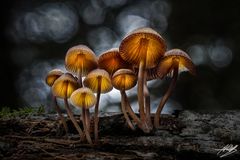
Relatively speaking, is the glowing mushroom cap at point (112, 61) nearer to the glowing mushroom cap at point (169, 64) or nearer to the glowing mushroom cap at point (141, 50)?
the glowing mushroom cap at point (141, 50)

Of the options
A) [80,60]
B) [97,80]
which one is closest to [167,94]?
[97,80]

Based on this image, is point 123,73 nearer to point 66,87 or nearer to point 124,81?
point 124,81

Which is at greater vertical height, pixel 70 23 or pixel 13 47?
pixel 70 23

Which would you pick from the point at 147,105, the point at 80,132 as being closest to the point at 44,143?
the point at 80,132

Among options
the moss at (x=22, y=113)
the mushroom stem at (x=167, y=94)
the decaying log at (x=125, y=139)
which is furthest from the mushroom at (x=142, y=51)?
the moss at (x=22, y=113)

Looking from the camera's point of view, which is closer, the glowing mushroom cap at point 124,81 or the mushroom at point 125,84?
the mushroom at point 125,84

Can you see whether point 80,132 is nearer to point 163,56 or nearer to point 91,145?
point 91,145

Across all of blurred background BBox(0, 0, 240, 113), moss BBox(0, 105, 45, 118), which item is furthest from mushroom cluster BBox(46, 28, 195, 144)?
blurred background BBox(0, 0, 240, 113)

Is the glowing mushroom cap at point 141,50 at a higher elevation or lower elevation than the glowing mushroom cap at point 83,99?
higher
